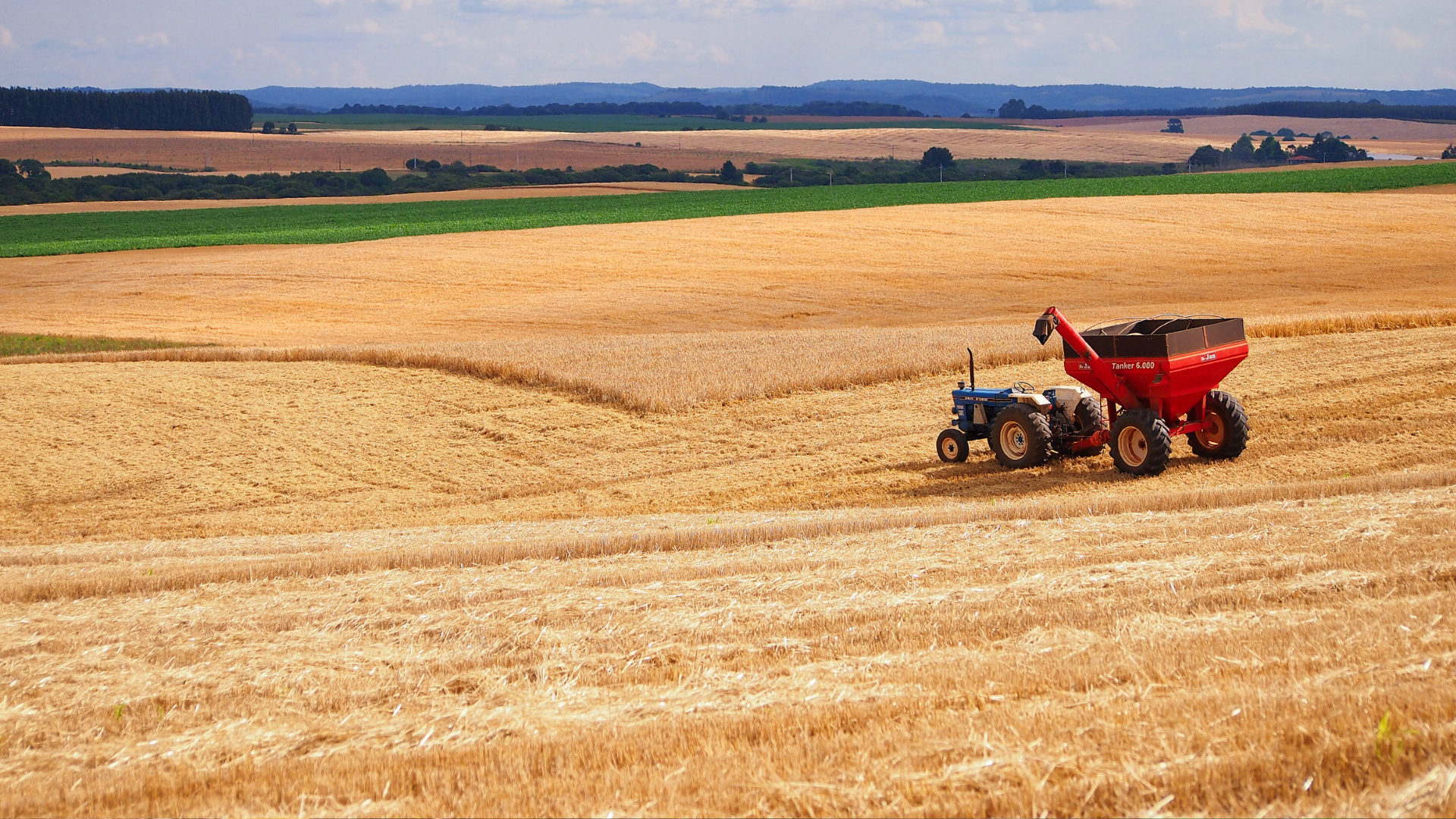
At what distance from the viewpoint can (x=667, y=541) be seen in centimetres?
1037

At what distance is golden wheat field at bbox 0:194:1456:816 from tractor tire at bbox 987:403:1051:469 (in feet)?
0.78

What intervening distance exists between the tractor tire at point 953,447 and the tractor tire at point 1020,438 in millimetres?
444

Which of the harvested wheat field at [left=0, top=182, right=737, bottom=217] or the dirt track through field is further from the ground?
A: the harvested wheat field at [left=0, top=182, right=737, bottom=217]

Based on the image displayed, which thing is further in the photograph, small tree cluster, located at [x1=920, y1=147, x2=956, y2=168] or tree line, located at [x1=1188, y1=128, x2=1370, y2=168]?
small tree cluster, located at [x1=920, y1=147, x2=956, y2=168]

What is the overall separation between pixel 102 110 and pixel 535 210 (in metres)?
106

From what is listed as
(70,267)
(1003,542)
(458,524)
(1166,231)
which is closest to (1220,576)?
(1003,542)

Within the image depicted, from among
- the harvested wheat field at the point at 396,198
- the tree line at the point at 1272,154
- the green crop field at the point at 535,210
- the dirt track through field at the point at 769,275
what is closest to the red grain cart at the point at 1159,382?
the dirt track through field at the point at 769,275

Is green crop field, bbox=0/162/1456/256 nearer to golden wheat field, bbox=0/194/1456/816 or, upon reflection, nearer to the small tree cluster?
the small tree cluster

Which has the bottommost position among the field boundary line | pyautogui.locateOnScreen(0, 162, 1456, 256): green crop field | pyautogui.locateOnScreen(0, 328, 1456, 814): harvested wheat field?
the field boundary line

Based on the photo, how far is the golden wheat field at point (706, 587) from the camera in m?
5.02

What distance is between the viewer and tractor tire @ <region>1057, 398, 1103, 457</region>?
15.4 m

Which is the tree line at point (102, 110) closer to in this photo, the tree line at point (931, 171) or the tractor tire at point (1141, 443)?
the tree line at point (931, 171)

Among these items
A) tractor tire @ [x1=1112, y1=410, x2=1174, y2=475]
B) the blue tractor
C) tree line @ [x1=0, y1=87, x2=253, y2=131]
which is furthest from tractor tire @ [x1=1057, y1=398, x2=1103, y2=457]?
tree line @ [x1=0, y1=87, x2=253, y2=131]

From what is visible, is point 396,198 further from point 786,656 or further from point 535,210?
point 786,656
